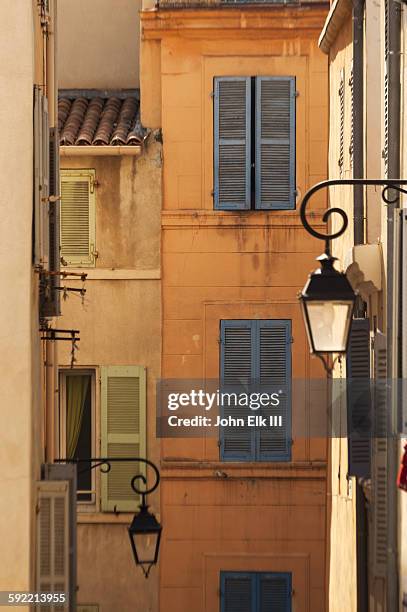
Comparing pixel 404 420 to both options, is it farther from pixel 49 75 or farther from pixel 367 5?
pixel 49 75

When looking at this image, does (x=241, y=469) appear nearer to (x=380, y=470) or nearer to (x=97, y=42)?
(x=97, y=42)

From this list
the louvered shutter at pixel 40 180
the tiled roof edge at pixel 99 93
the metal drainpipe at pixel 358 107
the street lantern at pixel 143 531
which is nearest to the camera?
the louvered shutter at pixel 40 180

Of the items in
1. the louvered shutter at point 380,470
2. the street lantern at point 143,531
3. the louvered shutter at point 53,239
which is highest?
the louvered shutter at point 53,239

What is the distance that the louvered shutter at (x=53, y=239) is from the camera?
12.4 m

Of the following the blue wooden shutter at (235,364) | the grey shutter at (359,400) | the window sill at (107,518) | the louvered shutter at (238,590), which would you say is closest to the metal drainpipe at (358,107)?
the grey shutter at (359,400)

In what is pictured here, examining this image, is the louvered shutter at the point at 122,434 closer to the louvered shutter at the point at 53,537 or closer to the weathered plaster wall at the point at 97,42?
the weathered plaster wall at the point at 97,42

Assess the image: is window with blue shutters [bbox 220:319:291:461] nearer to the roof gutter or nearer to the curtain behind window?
the curtain behind window

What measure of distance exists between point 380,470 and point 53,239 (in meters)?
4.12

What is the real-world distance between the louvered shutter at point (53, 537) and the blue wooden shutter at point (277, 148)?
20.9ft

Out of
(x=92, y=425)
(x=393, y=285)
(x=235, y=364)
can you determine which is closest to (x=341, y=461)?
(x=235, y=364)

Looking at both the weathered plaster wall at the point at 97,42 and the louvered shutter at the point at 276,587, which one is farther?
the weathered plaster wall at the point at 97,42

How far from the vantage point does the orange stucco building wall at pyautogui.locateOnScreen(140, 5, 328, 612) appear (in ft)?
55.8

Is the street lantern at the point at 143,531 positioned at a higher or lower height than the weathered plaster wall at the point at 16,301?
lower

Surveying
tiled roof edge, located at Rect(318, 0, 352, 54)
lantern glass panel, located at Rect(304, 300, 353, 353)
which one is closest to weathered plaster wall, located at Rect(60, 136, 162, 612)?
tiled roof edge, located at Rect(318, 0, 352, 54)
